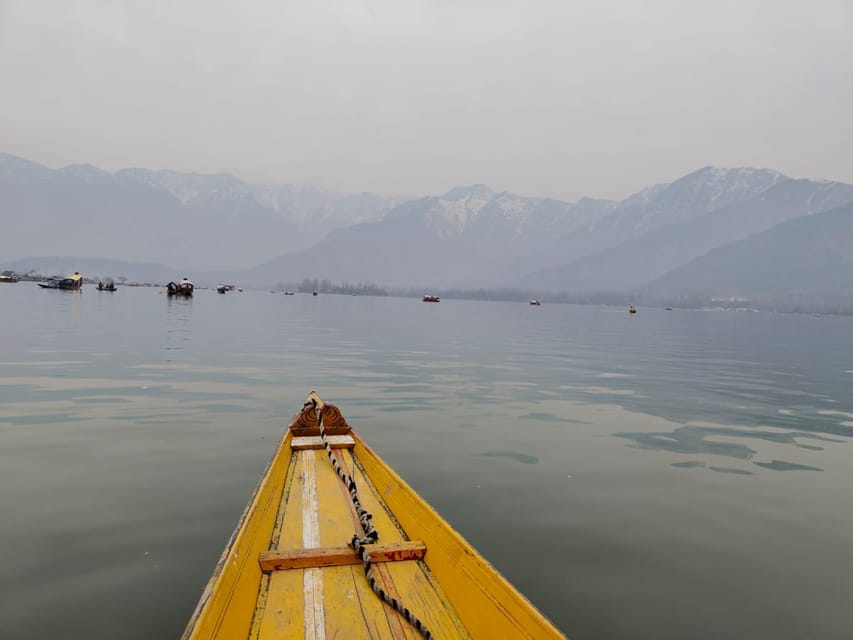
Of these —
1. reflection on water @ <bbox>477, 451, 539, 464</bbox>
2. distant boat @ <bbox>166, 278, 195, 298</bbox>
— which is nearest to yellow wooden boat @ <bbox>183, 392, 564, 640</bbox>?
reflection on water @ <bbox>477, 451, 539, 464</bbox>


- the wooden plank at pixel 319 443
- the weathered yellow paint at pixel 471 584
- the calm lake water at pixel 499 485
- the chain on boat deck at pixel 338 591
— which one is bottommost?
the calm lake water at pixel 499 485

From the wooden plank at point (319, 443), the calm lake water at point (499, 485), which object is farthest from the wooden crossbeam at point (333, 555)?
the wooden plank at point (319, 443)

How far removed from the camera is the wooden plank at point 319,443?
37.2ft

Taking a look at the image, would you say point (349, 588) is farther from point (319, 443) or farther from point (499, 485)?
point (319, 443)

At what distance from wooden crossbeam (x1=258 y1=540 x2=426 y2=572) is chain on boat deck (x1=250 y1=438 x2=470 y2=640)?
6 cm

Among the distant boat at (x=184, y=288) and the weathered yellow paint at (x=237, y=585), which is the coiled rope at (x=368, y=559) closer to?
the weathered yellow paint at (x=237, y=585)

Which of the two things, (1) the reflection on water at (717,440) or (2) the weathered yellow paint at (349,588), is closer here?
(2) the weathered yellow paint at (349,588)

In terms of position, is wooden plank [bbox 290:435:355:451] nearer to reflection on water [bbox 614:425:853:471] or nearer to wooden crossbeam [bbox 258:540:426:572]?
wooden crossbeam [bbox 258:540:426:572]

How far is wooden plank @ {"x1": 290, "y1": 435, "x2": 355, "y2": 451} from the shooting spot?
11345 millimetres

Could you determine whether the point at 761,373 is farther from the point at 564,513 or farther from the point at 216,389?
the point at 216,389

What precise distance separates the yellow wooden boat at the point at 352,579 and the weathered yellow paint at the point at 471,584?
0.01 metres

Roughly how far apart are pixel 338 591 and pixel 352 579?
12.3 inches

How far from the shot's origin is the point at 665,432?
1611 cm

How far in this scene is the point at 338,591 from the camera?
5.75 meters
